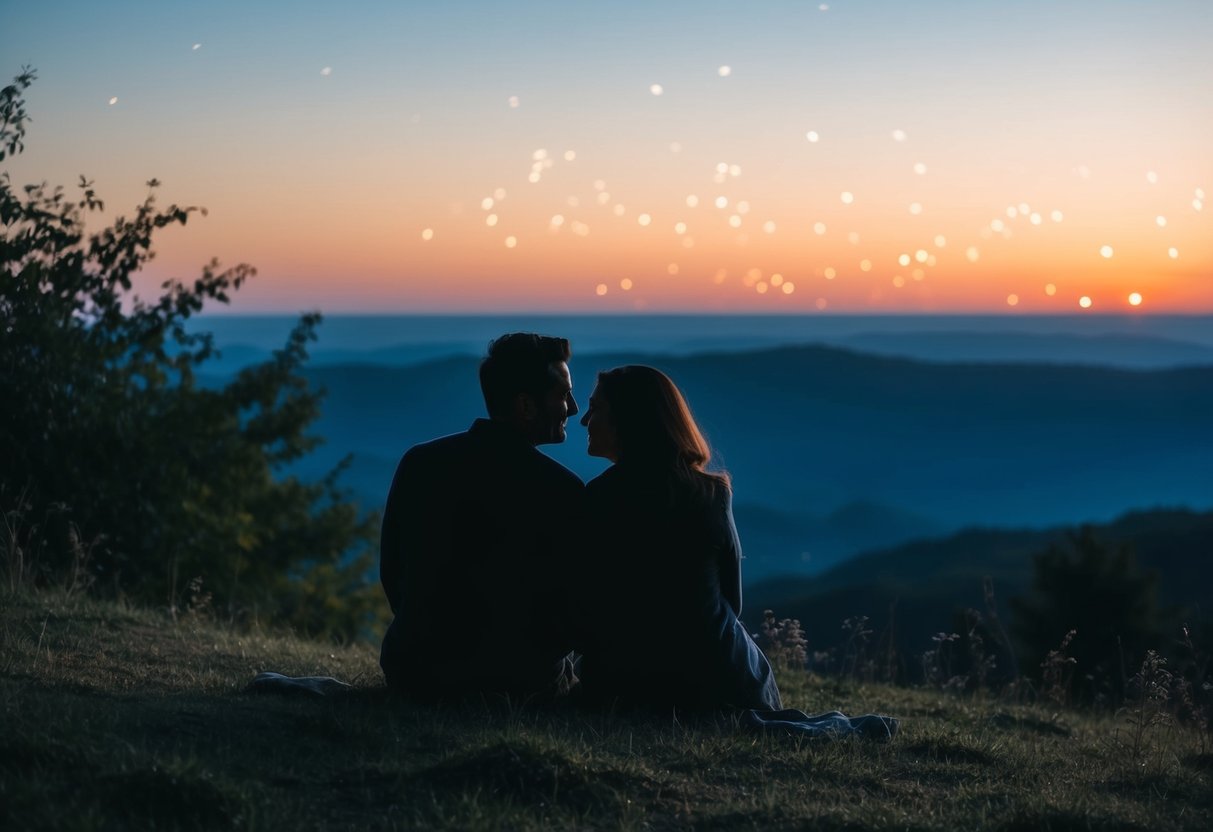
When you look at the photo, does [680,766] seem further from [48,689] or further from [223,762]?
[48,689]

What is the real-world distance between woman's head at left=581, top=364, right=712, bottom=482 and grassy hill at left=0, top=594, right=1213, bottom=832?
1174 mm

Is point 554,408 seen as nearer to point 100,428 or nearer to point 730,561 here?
point 730,561

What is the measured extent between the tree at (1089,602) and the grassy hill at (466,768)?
24046mm

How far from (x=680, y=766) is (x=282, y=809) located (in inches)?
62.3

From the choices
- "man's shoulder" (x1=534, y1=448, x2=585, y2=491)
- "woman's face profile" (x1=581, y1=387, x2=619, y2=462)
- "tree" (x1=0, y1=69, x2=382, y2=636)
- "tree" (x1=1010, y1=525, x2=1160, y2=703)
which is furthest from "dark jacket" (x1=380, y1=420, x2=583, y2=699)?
"tree" (x1=1010, y1=525, x2=1160, y2=703)

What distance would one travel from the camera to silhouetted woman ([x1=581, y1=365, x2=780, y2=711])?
4.76m

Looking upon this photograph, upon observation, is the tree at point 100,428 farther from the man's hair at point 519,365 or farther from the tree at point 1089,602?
the tree at point 1089,602

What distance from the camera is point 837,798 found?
4051mm

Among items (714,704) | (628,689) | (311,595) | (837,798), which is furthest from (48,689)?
(311,595)

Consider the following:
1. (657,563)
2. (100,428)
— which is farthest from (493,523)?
(100,428)

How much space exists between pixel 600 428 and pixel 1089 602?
27936 millimetres

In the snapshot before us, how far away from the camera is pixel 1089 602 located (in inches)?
1147

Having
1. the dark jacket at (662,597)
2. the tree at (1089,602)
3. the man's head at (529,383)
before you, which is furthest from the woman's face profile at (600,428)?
the tree at (1089,602)

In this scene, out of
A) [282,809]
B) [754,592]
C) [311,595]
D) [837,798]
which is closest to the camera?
[282,809]
